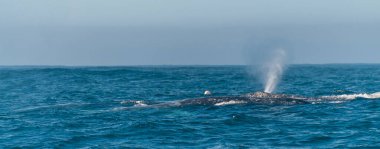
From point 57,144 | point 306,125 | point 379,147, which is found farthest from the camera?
point 306,125

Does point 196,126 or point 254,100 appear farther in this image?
point 254,100

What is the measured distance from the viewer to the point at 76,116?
109 ft

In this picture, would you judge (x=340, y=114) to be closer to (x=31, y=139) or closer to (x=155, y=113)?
(x=155, y=113)

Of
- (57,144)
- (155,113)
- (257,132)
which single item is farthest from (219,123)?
(57,144)

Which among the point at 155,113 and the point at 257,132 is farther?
the point at 155,113

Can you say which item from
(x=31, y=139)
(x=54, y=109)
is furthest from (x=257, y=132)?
(x=54, y=109)

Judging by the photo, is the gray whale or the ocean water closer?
the ocean water

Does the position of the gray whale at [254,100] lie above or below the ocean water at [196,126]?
above

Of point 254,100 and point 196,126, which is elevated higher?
point 254,100

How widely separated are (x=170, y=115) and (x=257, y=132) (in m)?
8.36

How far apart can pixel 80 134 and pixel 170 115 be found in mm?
8208

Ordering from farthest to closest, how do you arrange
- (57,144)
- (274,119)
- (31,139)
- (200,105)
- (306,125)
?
(200,105), (274,119), (306,125), (31,139), (57,144)

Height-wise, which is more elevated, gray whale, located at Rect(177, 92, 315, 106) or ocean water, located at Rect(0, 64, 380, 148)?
gray whale, located at Rect(177, 92, 315, 106)

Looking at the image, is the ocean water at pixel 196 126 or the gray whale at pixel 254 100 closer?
the ocean water at pixel 196 126
